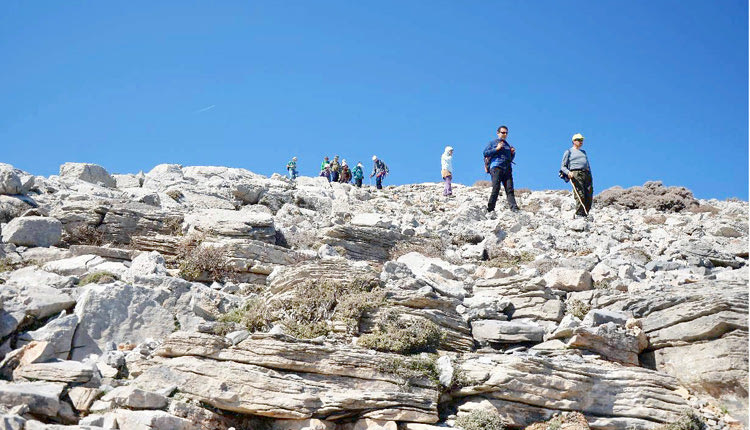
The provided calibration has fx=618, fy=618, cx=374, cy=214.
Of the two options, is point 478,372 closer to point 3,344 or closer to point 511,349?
point 511,349

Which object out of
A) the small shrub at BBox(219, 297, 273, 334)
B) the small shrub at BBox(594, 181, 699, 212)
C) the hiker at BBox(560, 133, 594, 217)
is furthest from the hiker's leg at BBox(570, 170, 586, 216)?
the small shrub at BBox(219, 297, 273, 334)

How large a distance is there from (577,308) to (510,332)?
1.55m

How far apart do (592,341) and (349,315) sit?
3.86 m

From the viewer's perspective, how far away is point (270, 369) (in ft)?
28.0

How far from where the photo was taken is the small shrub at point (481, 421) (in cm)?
828

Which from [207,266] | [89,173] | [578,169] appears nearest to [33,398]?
[207,266]

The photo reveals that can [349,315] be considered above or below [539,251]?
below

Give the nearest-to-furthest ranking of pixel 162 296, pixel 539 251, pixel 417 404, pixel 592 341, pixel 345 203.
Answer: pixel 417 404 < pixel 592 341 < pixel 162 296 < pixel 539 251 < pixel 345 203

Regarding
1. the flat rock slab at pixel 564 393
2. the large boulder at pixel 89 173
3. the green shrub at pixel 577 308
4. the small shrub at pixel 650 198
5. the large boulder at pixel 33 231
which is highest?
the small shrub at pixel 650 198

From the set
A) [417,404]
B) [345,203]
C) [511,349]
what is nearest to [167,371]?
[417,404]

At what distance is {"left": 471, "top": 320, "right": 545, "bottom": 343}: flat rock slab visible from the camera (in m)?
10.2

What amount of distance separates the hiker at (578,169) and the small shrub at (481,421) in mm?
12127

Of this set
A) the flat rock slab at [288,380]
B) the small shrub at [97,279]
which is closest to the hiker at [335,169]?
the small shrub at [97,279]

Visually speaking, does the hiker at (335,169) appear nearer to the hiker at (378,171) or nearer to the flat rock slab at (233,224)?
the hiker at (378,171)
